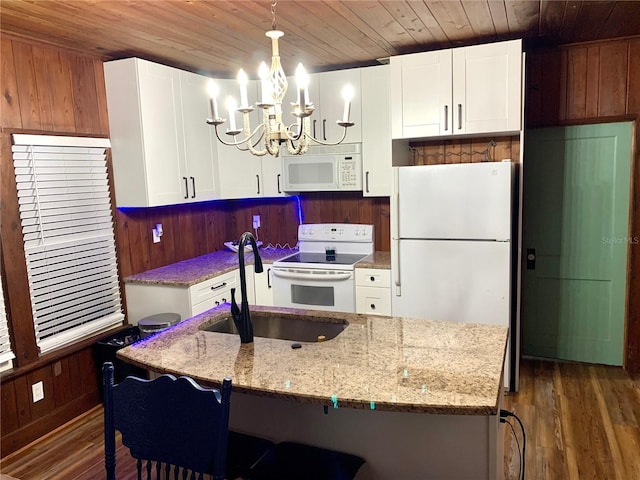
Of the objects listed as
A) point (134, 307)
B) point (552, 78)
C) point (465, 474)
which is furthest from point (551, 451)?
point (134, 307)

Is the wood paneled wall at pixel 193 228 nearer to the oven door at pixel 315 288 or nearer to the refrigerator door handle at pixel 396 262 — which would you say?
the oven door at pixel 315 288

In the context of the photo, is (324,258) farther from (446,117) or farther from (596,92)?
(596,92)

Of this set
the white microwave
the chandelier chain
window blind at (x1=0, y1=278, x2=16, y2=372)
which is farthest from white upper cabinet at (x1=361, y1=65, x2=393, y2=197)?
window blind at (x1=0, y1=278, x2=16, y2=372)

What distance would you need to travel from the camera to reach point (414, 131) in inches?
142

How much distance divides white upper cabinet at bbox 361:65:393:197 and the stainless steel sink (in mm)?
1801

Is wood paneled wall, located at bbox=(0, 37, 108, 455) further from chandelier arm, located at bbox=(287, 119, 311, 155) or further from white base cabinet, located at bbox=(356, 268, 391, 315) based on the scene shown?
white base cabinet, located at bbox=(356, 268, 391, 315)

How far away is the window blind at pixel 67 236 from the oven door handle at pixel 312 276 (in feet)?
4.09

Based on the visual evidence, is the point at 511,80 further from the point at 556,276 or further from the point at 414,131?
the point at 556,276

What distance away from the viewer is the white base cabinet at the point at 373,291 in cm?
377

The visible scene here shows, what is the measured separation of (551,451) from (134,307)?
9.64 feet

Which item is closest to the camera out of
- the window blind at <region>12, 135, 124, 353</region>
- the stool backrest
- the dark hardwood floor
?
the stool backrest

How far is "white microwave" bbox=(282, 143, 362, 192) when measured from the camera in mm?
4078

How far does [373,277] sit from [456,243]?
719 millimetres

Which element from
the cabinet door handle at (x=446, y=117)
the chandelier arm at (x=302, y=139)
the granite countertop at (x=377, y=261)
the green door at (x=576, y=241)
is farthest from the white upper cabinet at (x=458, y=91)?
the chandelier arm at (x=302, y=139)
